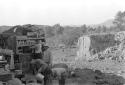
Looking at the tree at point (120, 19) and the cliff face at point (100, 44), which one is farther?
the tree at point (120, 19)

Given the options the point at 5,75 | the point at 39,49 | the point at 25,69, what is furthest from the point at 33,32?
the point at 5,75

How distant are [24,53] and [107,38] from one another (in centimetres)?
1892

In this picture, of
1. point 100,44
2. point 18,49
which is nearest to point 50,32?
point 100,44

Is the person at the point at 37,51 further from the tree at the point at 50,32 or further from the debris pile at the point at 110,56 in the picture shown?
the tree at the point at 50,32

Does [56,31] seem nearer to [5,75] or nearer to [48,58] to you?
[48,58]

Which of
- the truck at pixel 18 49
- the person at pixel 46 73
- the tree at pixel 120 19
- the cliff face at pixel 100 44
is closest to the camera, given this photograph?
the truck at pixel 18 49

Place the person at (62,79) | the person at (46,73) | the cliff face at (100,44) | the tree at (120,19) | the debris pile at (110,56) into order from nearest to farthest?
the person at (46,73) → the person at (62,79) → the debris pile at (110,56) → the cliff face at (100,44) → the tree at (120,19)

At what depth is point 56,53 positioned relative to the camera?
40906 millimetres

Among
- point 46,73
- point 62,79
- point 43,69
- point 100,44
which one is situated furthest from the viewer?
point 100,44

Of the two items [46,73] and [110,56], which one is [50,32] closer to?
[110,56]

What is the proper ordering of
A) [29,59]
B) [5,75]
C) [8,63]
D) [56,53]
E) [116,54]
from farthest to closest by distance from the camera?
[56,53] < [116,54] < [29,59] < [8,63] < [5,75]

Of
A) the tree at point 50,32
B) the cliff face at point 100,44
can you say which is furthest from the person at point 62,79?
the tree at point 50,32

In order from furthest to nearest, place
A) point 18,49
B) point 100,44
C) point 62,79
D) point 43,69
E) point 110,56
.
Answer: point 100,44 < point 110,56 < point 18,49 < point 62,79 < point 43,69

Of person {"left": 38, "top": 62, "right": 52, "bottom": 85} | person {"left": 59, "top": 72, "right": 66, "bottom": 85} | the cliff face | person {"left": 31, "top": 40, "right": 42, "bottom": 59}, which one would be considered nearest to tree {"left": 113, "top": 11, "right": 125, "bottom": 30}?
the cliff face
